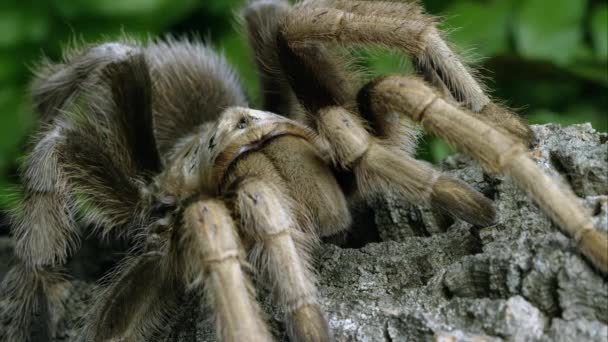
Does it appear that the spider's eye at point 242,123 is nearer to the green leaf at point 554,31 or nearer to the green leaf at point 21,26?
the green leaf at point 554,31

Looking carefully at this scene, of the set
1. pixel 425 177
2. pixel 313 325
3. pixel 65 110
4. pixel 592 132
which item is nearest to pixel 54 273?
pixel 65 110

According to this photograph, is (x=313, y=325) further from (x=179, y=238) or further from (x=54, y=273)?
(x=54, y=273)

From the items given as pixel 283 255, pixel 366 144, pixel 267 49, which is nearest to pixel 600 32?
pixel 267 49

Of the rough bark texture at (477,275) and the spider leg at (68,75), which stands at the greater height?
the spider leg at (68,75)

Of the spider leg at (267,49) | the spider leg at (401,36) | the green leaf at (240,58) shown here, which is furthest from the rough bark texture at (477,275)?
the green leaf at (240,58)

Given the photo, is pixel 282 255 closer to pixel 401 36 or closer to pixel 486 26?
pixel 401 36

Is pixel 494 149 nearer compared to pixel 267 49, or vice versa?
pixel 494 149
